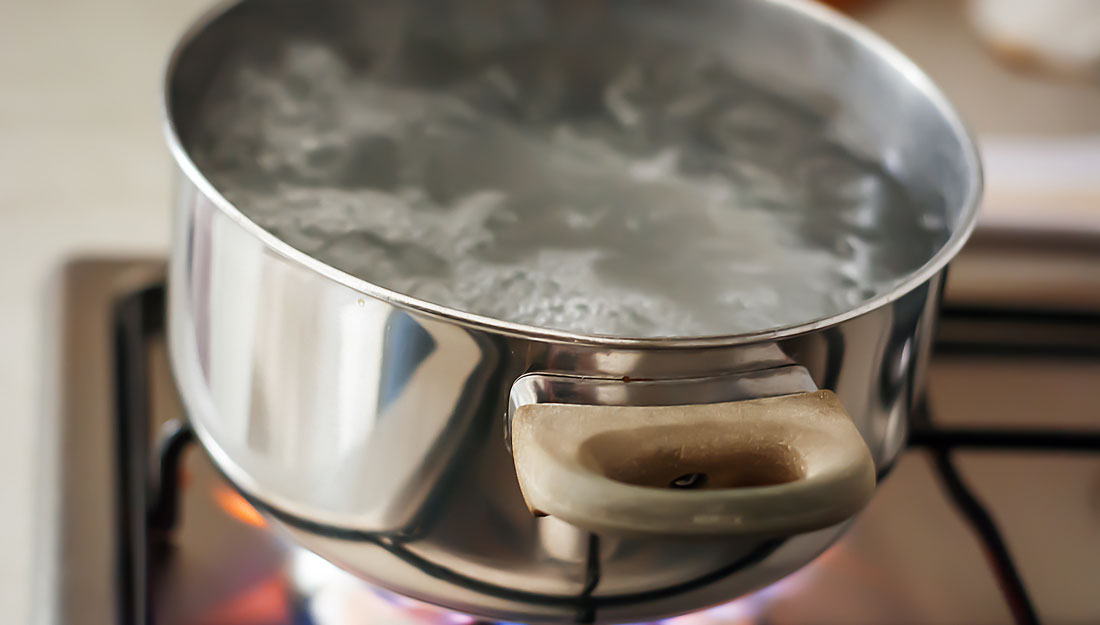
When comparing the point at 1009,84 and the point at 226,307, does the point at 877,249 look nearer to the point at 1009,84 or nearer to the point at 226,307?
the point at 226,307

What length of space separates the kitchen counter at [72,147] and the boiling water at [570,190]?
4.7 inches

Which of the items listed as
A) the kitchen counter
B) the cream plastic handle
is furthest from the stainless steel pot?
the kitchen counter

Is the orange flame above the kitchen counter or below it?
below

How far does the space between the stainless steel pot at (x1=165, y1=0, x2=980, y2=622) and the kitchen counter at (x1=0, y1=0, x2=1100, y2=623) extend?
120 millimetres

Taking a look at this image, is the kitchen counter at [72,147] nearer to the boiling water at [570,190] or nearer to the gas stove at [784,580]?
the gas stove at [784,580]

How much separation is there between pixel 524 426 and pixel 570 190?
0.55 feet

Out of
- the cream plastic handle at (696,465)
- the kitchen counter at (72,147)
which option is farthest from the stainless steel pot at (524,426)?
the kitchen counter at (72,147)

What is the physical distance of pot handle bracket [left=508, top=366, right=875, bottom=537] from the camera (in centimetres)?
20

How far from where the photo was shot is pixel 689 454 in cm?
21

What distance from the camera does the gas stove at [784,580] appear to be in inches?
12.5

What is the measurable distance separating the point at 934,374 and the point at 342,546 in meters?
0.28

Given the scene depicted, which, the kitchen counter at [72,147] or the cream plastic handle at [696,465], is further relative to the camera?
the kitchen counter at [72,147]

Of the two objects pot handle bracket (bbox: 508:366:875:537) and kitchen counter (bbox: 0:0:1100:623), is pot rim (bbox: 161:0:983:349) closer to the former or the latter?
pot handle bracket (bbox: 508:366:875:537)

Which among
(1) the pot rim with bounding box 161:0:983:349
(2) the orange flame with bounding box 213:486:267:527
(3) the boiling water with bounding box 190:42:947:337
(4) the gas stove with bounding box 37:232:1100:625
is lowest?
(2) the orange flame with bounding box 213:486:267:527
